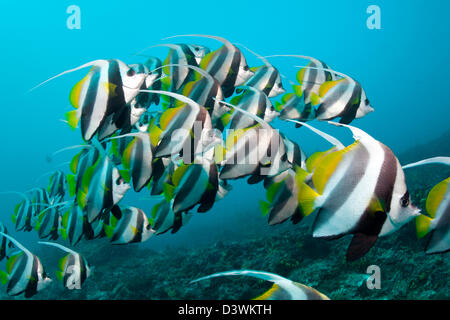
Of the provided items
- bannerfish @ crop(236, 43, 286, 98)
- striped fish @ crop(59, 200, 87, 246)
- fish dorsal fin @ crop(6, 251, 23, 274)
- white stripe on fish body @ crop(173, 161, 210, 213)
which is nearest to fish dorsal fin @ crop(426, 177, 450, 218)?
white stripe on fish body @ crop(173, 161, 210, 213)

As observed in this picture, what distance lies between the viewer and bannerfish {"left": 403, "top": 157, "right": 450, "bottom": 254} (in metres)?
1.46

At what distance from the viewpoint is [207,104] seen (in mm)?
2266

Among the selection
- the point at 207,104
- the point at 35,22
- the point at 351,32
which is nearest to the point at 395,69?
the point at 351,32

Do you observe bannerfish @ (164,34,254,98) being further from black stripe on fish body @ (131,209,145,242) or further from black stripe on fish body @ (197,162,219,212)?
black stripe on fish body @ (131,209,145,242)

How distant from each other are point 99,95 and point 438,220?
2159 mm

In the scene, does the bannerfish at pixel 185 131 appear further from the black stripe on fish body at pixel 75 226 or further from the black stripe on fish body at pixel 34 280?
the black stripe on fish body at pixel 34 280

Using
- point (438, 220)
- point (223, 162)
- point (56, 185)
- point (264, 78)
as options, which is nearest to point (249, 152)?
point (223, 162)

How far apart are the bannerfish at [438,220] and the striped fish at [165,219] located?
72.9 inches

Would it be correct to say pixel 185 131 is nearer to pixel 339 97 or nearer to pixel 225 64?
pixel 225 64

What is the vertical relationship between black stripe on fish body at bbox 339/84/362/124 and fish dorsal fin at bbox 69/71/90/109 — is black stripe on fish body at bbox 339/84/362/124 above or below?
below

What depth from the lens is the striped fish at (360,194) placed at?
121 centimetres

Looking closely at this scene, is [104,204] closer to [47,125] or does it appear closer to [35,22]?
[47,125]
